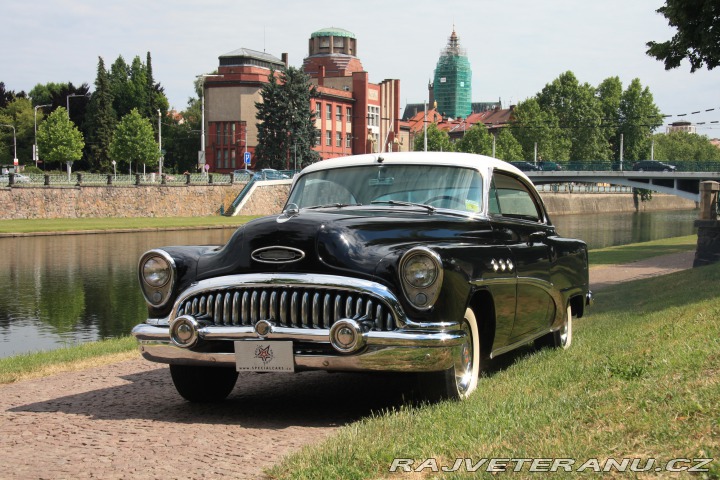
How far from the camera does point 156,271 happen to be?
6.65m

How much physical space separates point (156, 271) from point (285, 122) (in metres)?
82.7

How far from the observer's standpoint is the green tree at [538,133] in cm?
11625

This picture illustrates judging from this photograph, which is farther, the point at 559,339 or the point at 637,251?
the point at 637,251

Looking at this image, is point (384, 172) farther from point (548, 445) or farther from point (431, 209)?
point (548, 445)

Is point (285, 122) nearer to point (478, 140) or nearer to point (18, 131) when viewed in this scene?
point (18, 131)

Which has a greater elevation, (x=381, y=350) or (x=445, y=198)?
(x=445, y=198)

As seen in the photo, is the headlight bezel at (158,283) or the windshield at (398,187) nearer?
the headlight bezel at (158,283)

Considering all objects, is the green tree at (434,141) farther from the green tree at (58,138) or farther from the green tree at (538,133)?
the green tree at (58,138)

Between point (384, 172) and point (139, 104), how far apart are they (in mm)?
105595

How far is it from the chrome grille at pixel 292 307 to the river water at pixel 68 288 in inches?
418

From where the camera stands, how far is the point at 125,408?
6.97 metres

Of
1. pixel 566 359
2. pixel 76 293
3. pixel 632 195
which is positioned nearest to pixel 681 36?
pixel 76 293

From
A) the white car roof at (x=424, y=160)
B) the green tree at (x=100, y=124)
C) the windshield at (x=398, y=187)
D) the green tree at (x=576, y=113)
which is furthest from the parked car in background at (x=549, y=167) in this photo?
the windshield at (x=398, y=187)

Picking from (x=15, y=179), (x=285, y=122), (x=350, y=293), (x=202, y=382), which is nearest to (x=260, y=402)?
(x=202, y=382)
